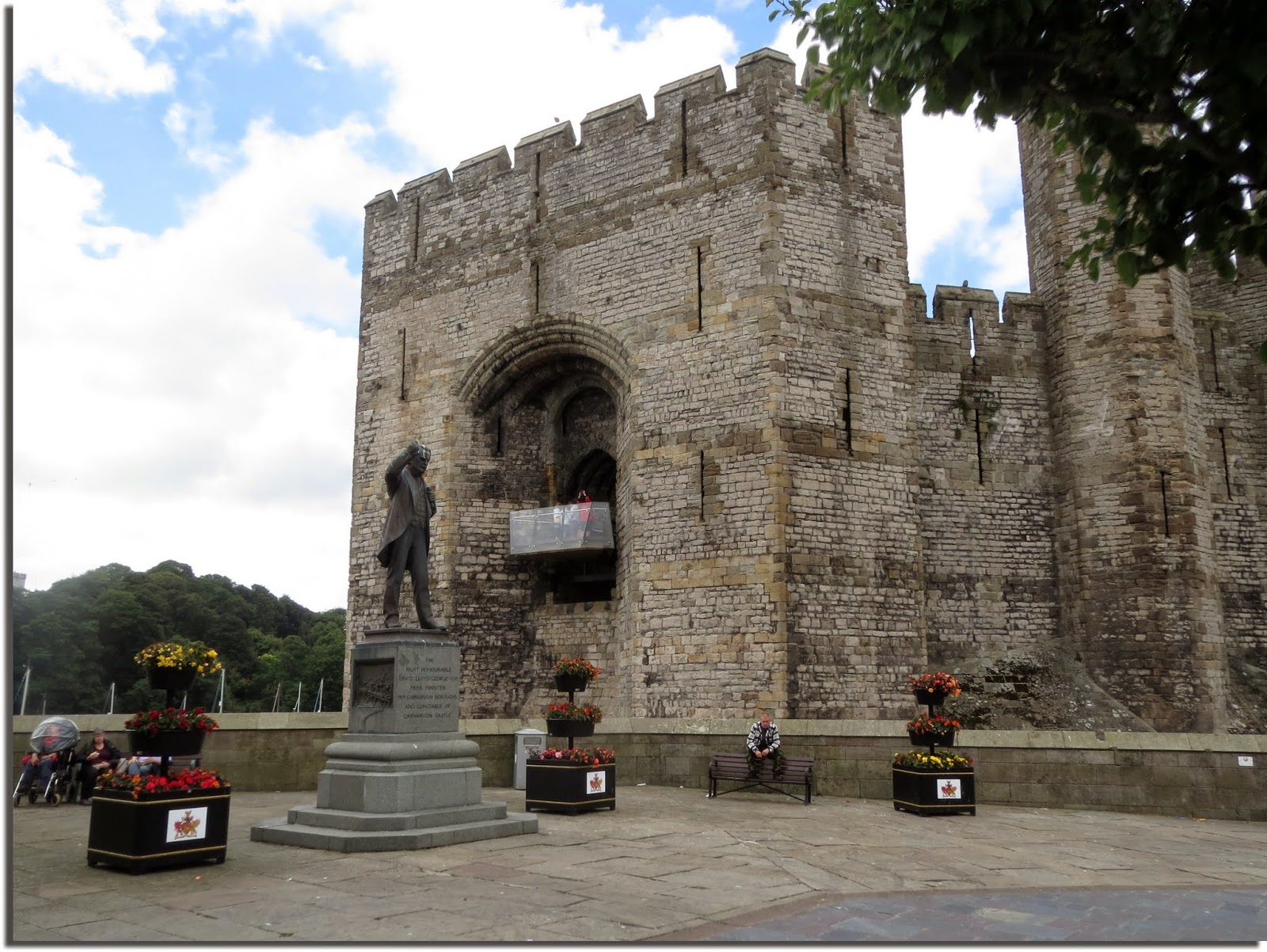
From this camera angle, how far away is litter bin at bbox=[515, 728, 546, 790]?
1255 cm

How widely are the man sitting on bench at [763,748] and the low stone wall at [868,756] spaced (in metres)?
0.71

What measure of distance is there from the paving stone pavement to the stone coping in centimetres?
137

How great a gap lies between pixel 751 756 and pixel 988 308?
1056 cm

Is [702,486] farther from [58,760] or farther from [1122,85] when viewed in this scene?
[1122,85]

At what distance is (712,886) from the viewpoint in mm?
6340

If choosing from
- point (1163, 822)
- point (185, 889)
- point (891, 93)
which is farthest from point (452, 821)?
point (1163, 822)

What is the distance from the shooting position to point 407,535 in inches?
361

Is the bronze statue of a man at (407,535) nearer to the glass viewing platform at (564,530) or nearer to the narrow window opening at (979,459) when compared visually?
the glass viewing platform at (564,530)

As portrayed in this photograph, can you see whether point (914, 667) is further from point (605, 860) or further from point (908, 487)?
point (605, 860)

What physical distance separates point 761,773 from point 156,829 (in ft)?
21.8

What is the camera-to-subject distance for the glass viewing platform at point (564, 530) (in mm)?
18000

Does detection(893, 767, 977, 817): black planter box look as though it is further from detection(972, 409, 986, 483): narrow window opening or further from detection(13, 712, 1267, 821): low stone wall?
detection(972, 409, 986, 483): narrow window opening

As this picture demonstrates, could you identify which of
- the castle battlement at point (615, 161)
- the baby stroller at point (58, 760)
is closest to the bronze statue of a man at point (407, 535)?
the baby stroller at point (58, 760)

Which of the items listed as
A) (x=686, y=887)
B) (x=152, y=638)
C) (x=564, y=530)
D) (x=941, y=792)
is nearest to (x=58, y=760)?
(x=686, y=887)
